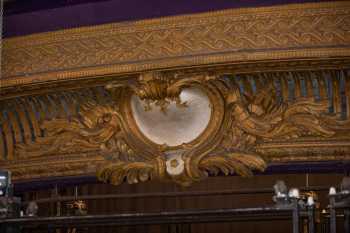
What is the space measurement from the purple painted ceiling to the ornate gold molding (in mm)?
52

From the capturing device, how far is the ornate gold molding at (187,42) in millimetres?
5109

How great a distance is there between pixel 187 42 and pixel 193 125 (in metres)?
0.52

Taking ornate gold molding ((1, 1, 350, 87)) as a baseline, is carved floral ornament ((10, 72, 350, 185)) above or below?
below

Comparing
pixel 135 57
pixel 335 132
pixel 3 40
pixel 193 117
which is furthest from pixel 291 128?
pixel 3 40

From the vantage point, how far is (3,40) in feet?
19.4

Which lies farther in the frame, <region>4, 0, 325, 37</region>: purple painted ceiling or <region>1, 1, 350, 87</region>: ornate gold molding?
<region>4, 0, 325, 37</region>: purple painted ceiling

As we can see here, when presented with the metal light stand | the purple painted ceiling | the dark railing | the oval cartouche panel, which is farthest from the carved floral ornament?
the metal light stand

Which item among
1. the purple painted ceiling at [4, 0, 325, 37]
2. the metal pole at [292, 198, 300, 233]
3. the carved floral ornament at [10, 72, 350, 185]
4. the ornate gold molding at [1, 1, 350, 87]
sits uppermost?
the purple painted ceiling at [4, 0, 325, 37]

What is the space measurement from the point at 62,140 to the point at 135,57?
85cm

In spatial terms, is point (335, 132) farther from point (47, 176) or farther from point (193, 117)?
point (47, 176)

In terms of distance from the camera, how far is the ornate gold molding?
511cm

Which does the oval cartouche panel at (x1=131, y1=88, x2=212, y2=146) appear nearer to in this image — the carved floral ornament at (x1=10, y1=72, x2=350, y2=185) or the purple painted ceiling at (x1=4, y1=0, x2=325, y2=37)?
Result: the carved floral ornament at (x1=10, y1=72, x2=350, y2=185)

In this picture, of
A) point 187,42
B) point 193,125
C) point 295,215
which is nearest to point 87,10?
point 187,42

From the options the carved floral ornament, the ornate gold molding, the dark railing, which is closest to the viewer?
the dark railing
